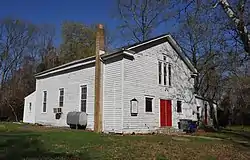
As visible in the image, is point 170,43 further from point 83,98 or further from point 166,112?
point 83,98

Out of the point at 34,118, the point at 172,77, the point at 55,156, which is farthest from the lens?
the point at 34,118

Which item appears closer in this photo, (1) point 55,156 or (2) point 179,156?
(1) point 55,156

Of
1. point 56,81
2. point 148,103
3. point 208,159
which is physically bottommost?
point 208,159

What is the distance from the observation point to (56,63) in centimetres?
4406

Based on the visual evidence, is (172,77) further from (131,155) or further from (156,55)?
(131,155)

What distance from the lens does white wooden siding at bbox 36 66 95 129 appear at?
1884 cm

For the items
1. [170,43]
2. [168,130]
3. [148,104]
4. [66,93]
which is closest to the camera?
[148,104]

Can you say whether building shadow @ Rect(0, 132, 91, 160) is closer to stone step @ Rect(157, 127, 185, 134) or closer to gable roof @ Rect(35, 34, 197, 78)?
gable roof @ Rect(35, 34, 197, 78)

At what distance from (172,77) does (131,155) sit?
13024 mm

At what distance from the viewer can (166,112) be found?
2014 cm

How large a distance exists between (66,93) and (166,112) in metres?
7.57

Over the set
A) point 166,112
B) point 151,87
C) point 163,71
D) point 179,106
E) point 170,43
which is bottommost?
point 166,112

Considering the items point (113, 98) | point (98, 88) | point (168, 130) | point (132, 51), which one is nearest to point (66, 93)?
point (98, 88)

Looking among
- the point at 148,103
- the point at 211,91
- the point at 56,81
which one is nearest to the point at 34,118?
the point at 56,81
